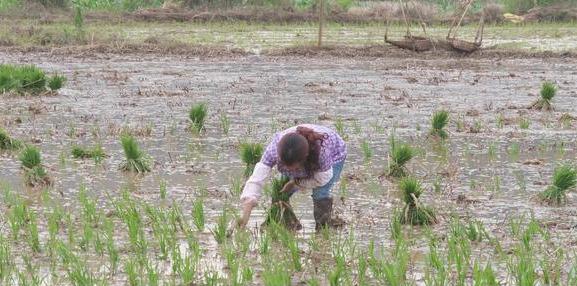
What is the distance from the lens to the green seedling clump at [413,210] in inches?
217

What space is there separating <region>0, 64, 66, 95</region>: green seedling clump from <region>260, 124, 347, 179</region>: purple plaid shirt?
7216mm

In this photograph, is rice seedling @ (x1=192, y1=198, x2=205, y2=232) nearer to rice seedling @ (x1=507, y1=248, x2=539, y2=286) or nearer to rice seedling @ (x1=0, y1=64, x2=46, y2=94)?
rice seedling @ (x1=507, y1=248, x2=539, y2=286)

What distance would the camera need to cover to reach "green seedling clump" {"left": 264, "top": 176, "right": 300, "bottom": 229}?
210 inches

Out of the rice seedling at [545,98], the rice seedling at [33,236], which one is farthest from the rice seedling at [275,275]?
the rice seedling at [545,98]

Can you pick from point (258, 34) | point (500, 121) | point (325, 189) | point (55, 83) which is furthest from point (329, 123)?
point (258, 34)

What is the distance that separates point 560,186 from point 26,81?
7.56m

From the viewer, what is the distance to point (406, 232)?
17.8ft

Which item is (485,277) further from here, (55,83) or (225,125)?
(55,83)

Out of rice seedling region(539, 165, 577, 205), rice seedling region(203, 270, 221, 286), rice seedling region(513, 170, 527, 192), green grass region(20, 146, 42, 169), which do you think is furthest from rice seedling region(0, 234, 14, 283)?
rice seedling region(513, 170, 527, 192)

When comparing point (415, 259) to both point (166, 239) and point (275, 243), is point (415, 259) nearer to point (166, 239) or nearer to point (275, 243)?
point (275, 243)

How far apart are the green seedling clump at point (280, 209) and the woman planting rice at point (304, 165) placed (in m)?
0.02

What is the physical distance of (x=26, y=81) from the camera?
11836 millimetres

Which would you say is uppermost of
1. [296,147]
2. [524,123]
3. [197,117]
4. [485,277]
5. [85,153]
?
[296,147]

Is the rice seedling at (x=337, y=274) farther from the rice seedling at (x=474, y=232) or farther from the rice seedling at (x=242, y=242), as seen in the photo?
the rice seedling at (x=474, y=232)
